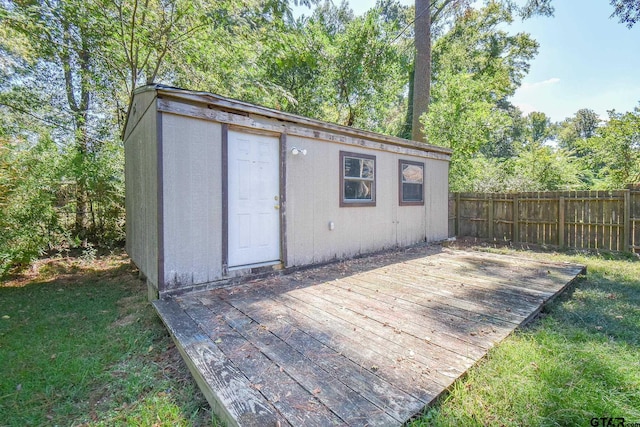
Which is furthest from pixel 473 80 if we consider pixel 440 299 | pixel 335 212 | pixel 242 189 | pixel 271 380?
pixel 271 380

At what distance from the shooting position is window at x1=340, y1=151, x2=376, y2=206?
211 inches

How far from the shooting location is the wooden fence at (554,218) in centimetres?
624

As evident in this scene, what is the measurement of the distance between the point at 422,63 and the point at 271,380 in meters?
11.0

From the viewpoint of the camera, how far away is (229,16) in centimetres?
654

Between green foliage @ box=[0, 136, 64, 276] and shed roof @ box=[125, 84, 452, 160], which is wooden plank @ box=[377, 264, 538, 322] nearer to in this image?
shed roof @ box=[125, 84, 452, 160]

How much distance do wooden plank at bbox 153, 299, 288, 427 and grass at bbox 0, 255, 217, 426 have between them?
0.14 meters

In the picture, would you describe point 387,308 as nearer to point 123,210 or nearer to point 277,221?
point 277,221

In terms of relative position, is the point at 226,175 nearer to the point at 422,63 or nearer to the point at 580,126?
the point at 422,63

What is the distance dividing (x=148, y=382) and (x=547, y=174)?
12.1 metres

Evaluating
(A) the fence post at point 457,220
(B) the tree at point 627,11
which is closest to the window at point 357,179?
(A) the fence post at point 457,220

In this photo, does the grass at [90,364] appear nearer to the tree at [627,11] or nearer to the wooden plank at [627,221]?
the wooden plank at [627,221]

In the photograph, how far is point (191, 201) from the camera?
354cm

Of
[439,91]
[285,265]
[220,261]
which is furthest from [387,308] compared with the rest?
[439,91]

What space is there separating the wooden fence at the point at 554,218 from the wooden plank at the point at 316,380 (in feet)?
25.0
